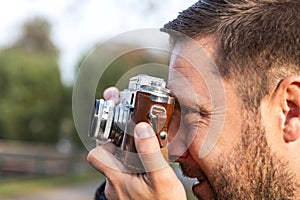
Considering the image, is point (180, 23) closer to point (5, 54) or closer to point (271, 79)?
point (271, 79)

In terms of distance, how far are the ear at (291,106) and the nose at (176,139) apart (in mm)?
296

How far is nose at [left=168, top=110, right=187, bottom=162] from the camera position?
1841 mm

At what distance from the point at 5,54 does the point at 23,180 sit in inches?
667

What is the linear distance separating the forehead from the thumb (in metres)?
0.17

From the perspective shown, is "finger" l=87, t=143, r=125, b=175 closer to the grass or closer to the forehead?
the forehead

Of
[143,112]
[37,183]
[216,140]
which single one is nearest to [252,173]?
[216,140]

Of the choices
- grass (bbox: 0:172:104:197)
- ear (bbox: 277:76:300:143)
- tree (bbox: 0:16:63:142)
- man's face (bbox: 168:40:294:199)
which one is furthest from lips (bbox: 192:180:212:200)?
tree (bbox: 0:16:63:142)

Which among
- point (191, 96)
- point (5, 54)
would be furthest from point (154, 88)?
point (5, 54)

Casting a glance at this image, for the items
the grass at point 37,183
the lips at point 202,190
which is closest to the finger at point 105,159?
the lips at point 202,190

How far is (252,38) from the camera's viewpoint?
5.96 ft

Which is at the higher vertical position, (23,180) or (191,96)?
(191,96)

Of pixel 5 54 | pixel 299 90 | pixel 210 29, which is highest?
pixel 210 29

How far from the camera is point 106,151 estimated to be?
1.95 meters

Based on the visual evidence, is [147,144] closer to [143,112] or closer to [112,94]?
[143,112]
